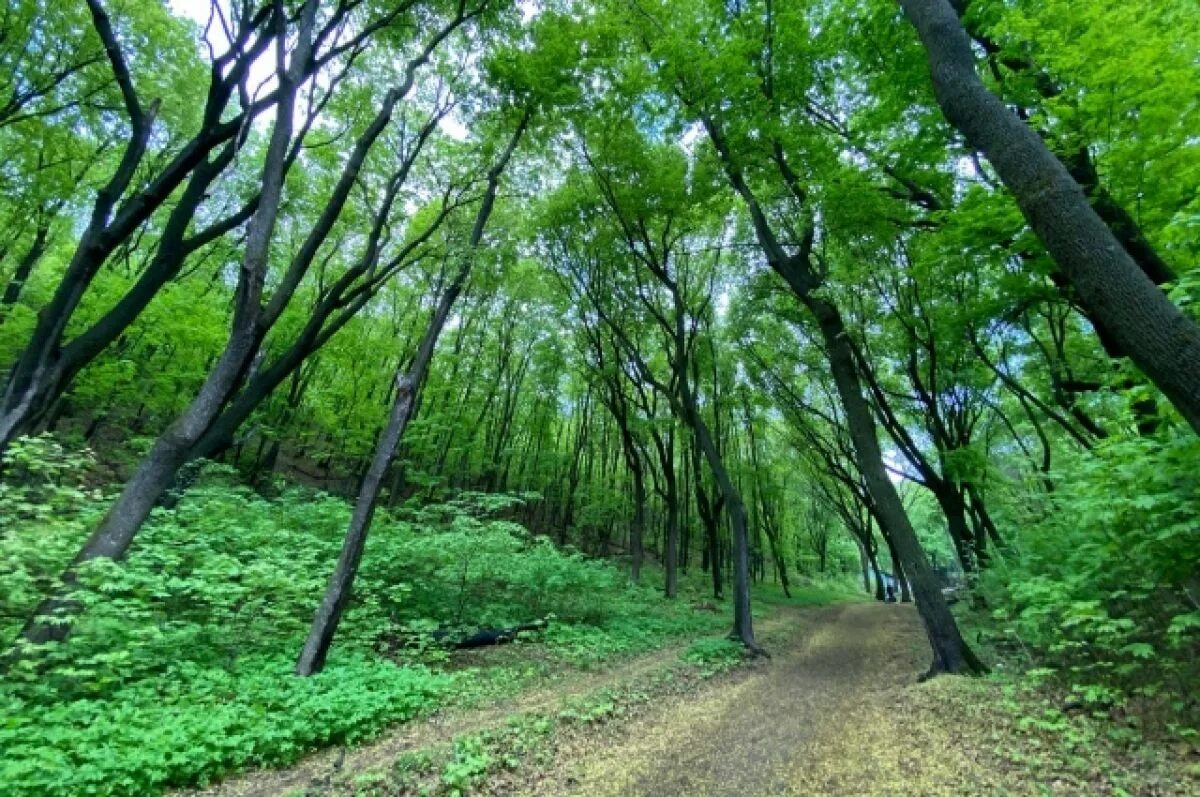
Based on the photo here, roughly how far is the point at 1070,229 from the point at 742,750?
195 inches

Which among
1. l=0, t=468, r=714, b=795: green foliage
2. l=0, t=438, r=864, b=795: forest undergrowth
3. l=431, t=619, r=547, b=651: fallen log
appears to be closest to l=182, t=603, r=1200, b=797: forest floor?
l=0, t=468, r=714, b=795: green foliage

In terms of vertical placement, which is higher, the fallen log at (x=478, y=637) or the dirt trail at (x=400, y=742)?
the fallen log at (x=478, y=637)

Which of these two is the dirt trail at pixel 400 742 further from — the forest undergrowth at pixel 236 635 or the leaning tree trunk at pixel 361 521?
the leaning tree trunk at pixel 361 521

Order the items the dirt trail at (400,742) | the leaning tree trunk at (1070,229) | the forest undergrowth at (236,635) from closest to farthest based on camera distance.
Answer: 1. the leaning tree trunk at (1070,229)
2. the dirt trail at (400,742)
3. the forest undergrowth at (236,635)

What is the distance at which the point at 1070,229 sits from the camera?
11.4ft

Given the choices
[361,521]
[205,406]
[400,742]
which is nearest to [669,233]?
[361,521]

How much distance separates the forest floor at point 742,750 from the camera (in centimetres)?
370

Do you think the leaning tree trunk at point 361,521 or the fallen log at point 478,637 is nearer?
the leaning tree trunk at point 361,521

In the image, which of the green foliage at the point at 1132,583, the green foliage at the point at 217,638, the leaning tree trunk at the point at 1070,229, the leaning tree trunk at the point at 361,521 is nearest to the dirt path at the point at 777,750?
the green foliage at the point at 217,638

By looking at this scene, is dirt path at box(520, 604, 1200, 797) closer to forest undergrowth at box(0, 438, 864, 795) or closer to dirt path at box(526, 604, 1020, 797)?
dirt path at box(526, 604, 1020, 797)

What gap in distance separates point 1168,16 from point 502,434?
20.7 meters

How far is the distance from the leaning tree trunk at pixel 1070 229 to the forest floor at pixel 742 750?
265 centimetres

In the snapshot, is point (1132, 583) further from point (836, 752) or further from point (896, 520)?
point (836, 752)

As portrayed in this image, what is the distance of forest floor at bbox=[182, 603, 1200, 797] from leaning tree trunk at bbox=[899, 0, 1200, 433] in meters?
2.65
